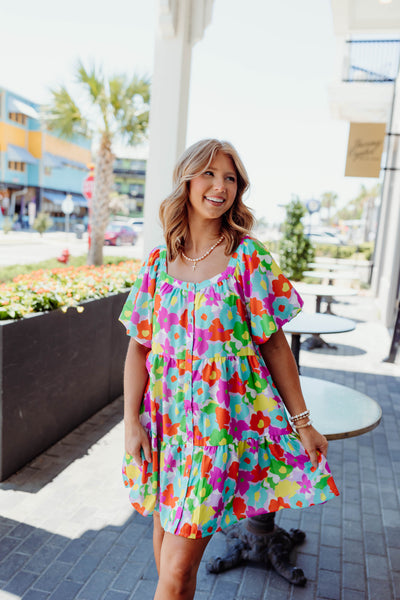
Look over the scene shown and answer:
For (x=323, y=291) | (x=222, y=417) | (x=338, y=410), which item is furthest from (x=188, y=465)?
(x=323, y=291)

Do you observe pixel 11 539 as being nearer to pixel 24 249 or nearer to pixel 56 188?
pixel 24 249

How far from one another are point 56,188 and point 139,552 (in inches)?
1146

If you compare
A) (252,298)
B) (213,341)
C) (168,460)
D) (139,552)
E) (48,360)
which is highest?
(252,298)

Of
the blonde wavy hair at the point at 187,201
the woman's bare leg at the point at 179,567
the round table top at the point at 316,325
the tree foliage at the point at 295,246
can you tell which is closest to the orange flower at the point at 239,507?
the woman's bare leg at the point at 179,567

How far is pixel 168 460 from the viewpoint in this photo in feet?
4.83

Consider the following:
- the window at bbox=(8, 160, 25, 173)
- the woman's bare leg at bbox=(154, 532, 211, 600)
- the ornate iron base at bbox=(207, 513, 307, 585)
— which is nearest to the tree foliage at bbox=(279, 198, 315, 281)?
the ornate iron base at bbox=(207, 513, 307, 585)

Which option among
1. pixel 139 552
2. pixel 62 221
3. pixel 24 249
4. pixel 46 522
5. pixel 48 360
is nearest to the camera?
pixel 139 552

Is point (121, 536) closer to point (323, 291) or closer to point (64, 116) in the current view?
point (323, 291)

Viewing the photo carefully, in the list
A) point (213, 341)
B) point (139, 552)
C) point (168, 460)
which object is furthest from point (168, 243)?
point (139, 552)

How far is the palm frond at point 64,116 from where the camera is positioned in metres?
11.3

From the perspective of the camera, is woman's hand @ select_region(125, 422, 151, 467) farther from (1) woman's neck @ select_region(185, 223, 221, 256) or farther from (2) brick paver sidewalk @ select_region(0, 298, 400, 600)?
(2) brick paver sidewalk @ select_region(0, 298, 400, 600)

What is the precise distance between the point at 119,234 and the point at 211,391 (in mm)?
22339

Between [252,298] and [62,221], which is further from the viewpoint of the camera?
[62,221]

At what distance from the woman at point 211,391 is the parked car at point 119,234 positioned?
72.0 feet
